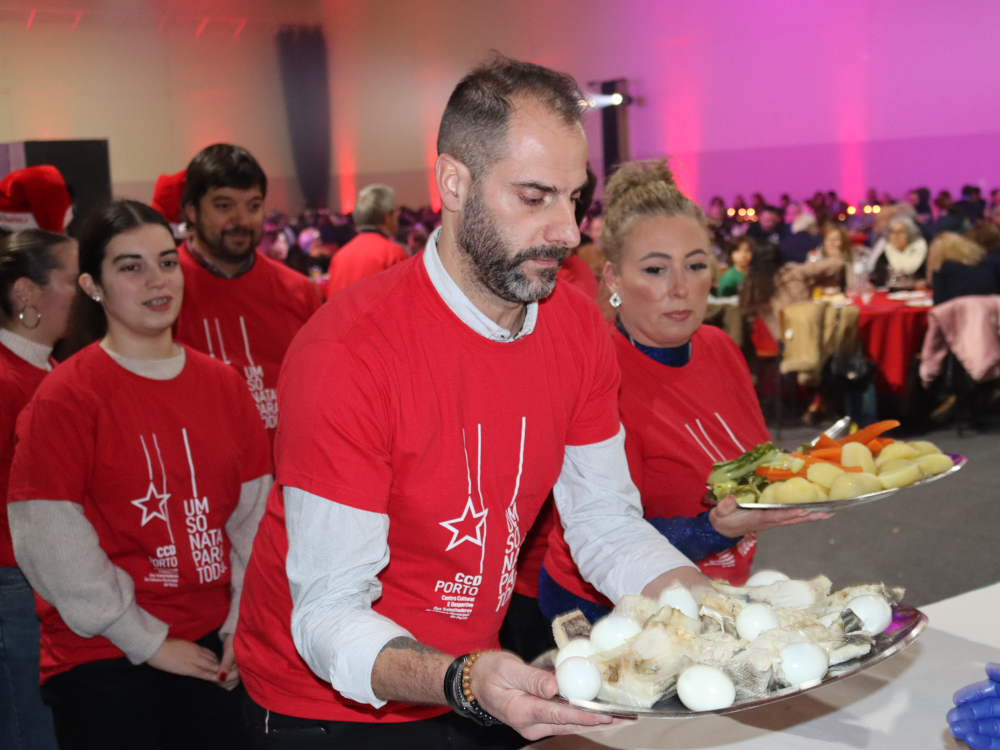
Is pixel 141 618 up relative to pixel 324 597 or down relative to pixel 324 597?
down

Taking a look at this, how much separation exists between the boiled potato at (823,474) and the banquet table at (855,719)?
0.38 meters

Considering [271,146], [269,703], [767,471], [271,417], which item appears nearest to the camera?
[269,703]

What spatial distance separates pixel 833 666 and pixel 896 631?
0.12 metres

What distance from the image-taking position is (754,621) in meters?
1.03

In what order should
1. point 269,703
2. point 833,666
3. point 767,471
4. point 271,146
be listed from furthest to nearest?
point 271,146 → point 767,471 → point 269,703 → point 833,666

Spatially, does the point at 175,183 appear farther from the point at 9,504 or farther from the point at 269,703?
the point at 269,703

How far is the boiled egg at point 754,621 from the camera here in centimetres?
102

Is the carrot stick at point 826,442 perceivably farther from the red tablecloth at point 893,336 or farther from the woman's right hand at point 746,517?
the red tablecloth at point 893,336

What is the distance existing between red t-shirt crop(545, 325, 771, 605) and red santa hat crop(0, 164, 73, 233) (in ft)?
6.48

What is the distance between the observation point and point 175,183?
330 cm

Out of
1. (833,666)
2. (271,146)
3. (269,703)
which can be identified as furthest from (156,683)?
(271,146)

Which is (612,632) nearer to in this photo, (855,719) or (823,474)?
(855,719)

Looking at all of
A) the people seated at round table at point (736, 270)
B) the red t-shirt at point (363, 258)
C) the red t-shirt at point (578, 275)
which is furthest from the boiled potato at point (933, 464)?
the people seated at round table at point (736, 270)

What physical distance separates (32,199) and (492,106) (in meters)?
2.26
